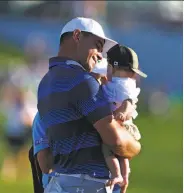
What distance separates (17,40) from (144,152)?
3373 mm

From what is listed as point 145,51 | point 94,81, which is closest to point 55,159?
Result: point 94,81

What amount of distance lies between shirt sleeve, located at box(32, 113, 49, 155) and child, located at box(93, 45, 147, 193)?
0.36 metres

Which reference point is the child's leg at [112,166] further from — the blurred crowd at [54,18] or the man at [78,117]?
the blurred crowd at [54,18]

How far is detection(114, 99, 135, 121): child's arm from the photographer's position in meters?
3.88

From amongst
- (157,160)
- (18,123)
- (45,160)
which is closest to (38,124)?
(45,160)

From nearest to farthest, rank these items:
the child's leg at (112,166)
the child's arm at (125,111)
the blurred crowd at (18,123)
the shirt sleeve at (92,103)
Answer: the shirt sleeve at (92,103), the child's leg at (112,166), the child's arm at (125,111), the blurred crowd at (18,123)

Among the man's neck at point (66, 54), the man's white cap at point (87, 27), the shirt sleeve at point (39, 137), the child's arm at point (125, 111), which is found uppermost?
the man's white cap at point (87, 27)

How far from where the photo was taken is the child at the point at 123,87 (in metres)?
3.88

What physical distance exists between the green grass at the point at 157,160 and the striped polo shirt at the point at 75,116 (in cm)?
547

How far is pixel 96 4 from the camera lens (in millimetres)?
14719

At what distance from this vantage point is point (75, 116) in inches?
143

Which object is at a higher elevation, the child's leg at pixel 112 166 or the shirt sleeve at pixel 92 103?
the shirt sleeve at pixel 92 103

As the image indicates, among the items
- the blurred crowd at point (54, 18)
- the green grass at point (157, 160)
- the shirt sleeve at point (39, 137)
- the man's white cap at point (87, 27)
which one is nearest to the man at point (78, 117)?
the man's white cap at point (87, 27)

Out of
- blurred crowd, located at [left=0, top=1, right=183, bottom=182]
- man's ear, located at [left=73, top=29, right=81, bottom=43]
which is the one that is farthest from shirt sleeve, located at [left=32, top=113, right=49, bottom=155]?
blurred crowd, located at [left=0, top=1, right=183, bottom=182]
